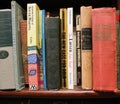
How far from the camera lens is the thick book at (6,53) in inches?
35.1

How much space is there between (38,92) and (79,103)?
0.97ft

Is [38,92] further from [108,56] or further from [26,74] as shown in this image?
[108,56]

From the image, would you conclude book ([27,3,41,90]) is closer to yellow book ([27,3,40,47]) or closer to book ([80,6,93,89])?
yellow book ([27,3,40,47])

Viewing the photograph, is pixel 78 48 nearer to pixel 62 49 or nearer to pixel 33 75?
pixel 62 49

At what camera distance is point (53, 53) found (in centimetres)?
88

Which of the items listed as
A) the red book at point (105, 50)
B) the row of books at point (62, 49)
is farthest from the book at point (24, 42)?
the red book at point (105, 50)

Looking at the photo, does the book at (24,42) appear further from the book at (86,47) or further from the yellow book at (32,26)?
the book at (86,47)

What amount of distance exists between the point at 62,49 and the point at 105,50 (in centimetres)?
16

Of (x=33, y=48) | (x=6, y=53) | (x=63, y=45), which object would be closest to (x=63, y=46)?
(x=63, y=45)

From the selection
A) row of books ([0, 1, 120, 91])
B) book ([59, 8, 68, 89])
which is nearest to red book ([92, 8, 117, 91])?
row of books ([0, 1, 120, 91])

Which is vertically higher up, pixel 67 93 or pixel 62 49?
pixel 62 49

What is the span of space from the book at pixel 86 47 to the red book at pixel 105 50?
0.03 meters

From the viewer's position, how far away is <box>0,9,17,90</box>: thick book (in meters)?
0.89

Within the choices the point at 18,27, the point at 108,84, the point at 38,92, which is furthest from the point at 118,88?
the point at 18,27
